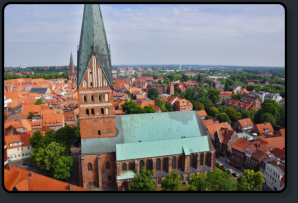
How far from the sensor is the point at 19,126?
5488cm

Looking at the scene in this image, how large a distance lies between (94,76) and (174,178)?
16.4 meters

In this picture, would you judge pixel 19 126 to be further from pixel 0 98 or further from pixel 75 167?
pixel 0 98

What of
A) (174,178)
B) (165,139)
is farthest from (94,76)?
(174,178)

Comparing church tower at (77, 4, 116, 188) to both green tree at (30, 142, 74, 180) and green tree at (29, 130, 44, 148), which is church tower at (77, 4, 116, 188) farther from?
green tree at (29, 130, 44, 148)

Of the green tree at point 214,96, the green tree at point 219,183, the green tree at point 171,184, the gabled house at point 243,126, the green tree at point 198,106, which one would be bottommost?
the gabled house at point 243,126

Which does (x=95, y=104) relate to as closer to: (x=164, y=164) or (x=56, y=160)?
(x=56, y=160)

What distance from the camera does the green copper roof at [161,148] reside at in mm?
31022

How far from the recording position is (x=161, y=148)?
32.3 m

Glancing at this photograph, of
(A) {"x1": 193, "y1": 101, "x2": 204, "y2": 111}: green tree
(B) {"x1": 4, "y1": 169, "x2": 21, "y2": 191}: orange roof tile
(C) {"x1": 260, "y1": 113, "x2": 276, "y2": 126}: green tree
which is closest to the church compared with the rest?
(B) {"x1": 4, "y1": 169, "x2": 21, "y2": 191}: orange roof tile

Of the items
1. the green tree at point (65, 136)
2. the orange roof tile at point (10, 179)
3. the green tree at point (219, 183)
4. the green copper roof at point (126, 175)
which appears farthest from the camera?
the green tree at point (65, 136)

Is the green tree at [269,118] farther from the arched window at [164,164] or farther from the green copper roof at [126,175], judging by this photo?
the green copper roof at [126,175]

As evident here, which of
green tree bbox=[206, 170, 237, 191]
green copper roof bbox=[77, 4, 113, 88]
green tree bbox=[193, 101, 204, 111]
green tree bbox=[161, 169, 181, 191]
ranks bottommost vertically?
green tree bbox=[161, 169, 181, 191]

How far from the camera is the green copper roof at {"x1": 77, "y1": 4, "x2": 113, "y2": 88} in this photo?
2611cm

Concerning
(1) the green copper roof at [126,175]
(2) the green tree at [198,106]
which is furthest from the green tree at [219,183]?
(2) the green tree at [198,106]
